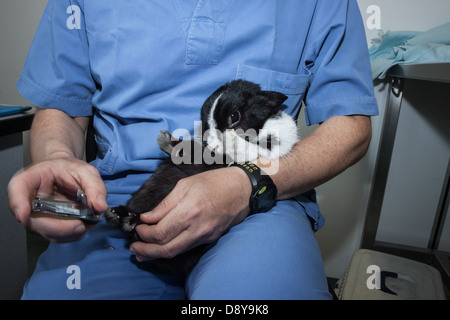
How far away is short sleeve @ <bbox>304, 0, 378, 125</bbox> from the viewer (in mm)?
764

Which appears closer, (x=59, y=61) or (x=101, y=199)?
(x=101, y=199)

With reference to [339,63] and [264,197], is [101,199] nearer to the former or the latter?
[264,197]

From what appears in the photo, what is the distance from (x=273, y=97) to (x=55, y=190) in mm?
532

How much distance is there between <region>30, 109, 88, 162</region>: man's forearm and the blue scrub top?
0.10 metres

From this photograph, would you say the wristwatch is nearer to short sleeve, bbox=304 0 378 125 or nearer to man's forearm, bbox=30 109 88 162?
short sleeve, bbox=304 0 378 125

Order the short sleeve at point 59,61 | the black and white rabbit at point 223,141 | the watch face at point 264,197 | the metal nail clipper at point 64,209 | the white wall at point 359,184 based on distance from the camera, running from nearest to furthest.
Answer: the metal nail clipper at point 64,209 → the watch face at point 264,197 → the black and white rabbit at point 223,141 → the short sleeve at point 59,61 → the white wall at point 359,184

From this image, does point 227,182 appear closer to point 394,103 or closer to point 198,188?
point 198,188

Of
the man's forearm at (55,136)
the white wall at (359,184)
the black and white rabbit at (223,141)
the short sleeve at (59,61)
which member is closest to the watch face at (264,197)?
the black and white rabbit at (223,141)

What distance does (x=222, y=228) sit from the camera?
2.00 ft

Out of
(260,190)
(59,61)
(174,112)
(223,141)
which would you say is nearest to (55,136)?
(59,61)

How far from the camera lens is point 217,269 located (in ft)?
1.79

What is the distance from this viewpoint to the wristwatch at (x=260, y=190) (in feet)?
2.06

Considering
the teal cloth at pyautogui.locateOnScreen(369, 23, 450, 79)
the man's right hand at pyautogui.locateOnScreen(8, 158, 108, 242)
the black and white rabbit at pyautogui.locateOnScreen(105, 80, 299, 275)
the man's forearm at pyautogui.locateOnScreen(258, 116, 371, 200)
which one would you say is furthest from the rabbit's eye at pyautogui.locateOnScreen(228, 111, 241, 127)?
the teal cloth at pyautogui.locateOnScreen(369, 23, 450, 79)

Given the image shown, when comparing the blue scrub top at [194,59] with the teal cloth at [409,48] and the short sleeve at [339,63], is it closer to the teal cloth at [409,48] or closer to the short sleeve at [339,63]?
the short sleeve at [339,63]
